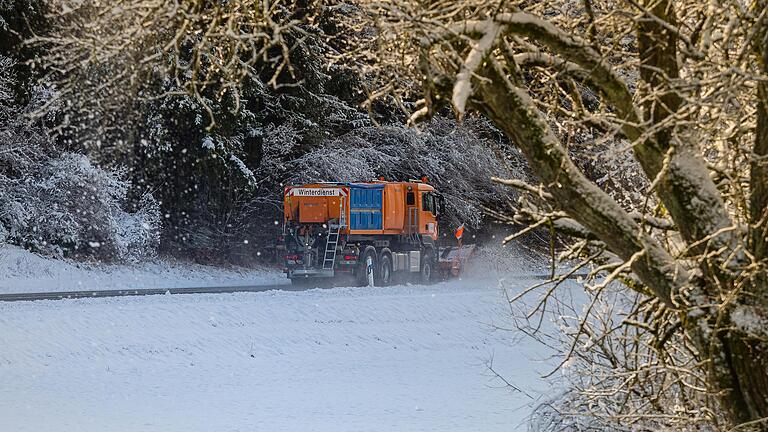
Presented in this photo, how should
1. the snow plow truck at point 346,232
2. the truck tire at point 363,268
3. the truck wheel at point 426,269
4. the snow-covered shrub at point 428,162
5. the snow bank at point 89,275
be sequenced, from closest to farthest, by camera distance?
the snow bank at point 89,275 < the snow plow truck at point 346,232 < the truck tire at point 363,268 < the truck wheel at point 426,269 < the snow-covered shrub at point 428,162

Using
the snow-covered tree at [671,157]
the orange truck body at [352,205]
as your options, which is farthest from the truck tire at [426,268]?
the snow-covered tree at [671,157]

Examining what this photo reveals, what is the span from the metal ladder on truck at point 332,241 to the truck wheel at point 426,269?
13.2 ft

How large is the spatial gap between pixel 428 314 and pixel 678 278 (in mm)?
16024

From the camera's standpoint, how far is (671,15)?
664 centimetres

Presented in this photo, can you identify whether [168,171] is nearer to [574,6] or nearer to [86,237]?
[86,237]

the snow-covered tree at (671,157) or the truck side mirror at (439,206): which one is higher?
the truck side mirror at (439,206)

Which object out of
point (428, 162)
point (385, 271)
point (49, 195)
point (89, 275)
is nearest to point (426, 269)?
point (385, 271)

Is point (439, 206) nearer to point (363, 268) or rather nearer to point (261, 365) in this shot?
point (363, 268)

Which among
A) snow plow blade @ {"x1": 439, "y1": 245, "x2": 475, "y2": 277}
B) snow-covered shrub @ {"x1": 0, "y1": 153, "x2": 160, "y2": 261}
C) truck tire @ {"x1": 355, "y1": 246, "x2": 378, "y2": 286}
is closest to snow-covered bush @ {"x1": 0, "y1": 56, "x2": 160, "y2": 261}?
snow-covered shrub @ {"x1": 0, "y1": 153, "x2": 160, "y2": 261}

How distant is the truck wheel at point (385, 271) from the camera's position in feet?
98.4

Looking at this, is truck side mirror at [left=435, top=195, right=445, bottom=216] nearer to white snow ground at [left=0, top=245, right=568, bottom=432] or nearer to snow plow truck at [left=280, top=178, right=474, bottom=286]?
snow plow truck at [left=280, top=178, right=474, bottom=286]

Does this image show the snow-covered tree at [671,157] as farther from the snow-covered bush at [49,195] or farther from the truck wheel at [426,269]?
the truck wheel at [426,269]

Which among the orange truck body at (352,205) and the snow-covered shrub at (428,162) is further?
the snow-covered shrub at (428,162)

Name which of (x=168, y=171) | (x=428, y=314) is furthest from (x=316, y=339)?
(x=168, y=171)
